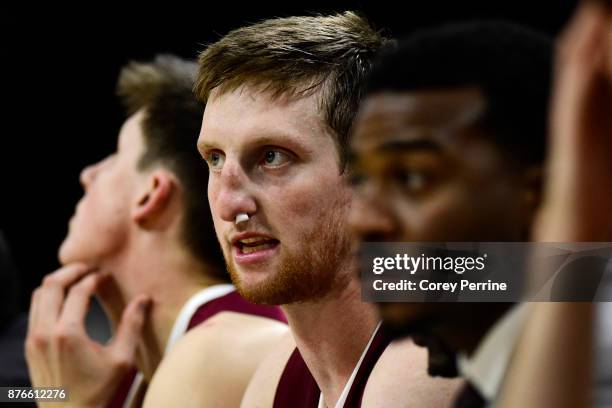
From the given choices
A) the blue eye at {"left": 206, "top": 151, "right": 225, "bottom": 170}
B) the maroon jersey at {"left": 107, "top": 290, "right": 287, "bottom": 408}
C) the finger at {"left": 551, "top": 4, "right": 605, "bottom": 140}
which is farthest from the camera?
the maroon jersey at {"left": 107, "top": 290, "right": 287, "bottom": 408}

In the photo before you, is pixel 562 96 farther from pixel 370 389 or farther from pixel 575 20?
pixel 370 389

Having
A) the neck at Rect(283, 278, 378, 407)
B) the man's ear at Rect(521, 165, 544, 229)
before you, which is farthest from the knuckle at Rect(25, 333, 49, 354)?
the man's ear at Rect(521, 165, 544, 229)

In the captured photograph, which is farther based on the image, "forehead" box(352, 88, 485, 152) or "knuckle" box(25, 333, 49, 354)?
"knuckle" box(25, 333, 49, 354)

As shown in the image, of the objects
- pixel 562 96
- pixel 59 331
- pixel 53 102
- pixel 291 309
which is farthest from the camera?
pixel 53 102

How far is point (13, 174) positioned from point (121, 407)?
72 centimetres

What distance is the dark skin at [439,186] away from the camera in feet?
1.74

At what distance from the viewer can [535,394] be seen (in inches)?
18.8

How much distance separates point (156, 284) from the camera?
146 cm

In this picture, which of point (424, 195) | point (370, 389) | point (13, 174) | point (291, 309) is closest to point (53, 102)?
point (13, 174)

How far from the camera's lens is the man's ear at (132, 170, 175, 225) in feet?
4.64

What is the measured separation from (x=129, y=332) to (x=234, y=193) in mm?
615

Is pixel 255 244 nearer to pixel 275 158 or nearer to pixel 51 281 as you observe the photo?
pixel 275 158

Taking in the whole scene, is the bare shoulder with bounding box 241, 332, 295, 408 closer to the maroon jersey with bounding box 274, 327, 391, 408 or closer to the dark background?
the maroon jersey with bounding box 274, 327, 391, 408

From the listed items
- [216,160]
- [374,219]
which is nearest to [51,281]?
[216,160]
